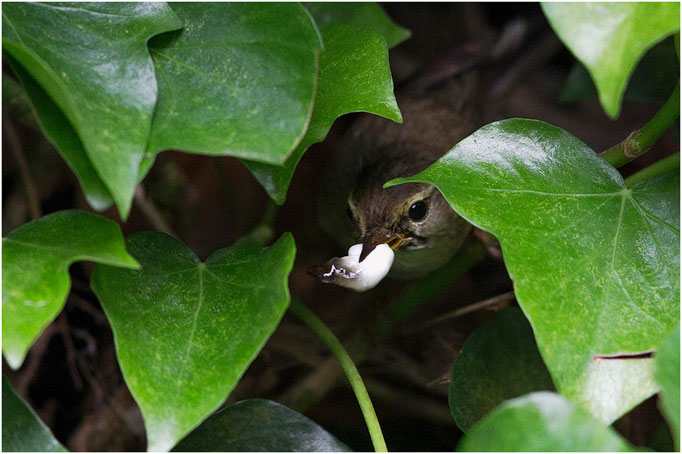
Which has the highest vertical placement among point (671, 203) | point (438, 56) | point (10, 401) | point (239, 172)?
point (671, 203)

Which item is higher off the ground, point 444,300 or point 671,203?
point 671,203

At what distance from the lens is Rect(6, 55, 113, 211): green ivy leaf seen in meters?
0.79

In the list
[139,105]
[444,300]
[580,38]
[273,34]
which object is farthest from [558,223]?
[444,300]

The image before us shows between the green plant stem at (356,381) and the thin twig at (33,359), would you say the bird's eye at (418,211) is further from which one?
the thin twig at (33,359)

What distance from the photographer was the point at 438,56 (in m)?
2.16

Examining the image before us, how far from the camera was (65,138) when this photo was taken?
804 millimetres

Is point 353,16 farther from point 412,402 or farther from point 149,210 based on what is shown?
point 412,402

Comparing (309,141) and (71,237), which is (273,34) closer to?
(309,141)

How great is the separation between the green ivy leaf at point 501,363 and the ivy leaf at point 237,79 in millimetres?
520

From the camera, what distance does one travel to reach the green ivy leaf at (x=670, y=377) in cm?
68

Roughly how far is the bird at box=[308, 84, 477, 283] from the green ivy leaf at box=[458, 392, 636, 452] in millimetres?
540

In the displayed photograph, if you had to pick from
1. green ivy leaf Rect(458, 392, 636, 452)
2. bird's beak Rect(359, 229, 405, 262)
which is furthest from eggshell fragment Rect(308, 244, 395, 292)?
green ivy leaf Rect(458, 392, 636, 452)

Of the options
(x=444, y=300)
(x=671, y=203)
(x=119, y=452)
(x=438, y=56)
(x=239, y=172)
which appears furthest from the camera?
(x=438, y=56)

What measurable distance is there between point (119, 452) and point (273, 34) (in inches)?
38.7
